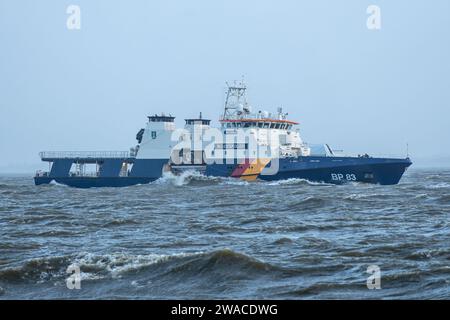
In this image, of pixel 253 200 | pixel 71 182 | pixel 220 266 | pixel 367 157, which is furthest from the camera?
pixel 71 182

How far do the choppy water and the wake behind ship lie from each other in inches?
587

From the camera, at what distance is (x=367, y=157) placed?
4266 centimetres

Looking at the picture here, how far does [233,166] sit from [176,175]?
5.03 m

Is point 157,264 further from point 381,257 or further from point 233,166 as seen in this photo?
point 233,166

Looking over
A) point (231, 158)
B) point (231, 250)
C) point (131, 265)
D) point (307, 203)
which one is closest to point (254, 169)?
point (231, 158)

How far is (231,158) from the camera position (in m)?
46.1

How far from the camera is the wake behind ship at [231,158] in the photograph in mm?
42894

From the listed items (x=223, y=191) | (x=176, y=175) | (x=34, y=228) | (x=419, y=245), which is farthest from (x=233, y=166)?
(x=419, y=245)

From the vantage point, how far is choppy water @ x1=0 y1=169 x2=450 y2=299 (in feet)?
38.7

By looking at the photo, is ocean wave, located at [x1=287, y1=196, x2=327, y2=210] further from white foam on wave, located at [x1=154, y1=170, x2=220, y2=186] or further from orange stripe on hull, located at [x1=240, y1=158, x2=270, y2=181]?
white foam on wave, located at [x1=154, y1=170, x2=220, y2=186]

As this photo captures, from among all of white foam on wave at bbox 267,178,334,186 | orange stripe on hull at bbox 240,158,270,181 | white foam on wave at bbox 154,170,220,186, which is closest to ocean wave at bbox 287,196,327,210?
white foam on wave at bbox 267,178,334,186

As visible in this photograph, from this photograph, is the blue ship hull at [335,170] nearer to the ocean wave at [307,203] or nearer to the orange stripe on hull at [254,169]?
the orange stripe on hull at [254,169]

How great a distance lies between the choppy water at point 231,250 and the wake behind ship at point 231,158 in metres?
14.9

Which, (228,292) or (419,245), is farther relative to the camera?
(419,245)
